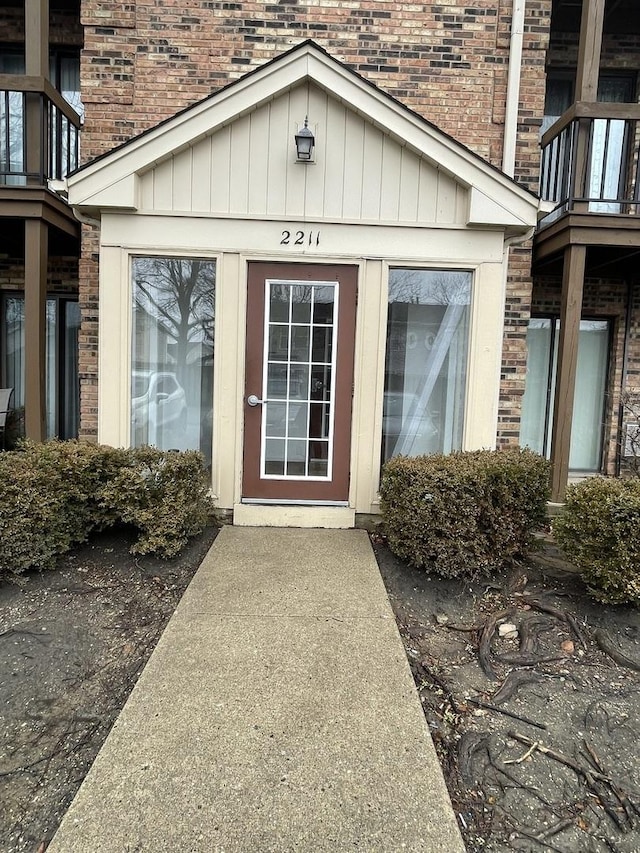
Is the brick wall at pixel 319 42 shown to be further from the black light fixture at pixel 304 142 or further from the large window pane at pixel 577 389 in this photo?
the large window pane at pixel 577 389

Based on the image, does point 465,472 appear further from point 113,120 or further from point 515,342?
point 113,120

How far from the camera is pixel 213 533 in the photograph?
176 inches

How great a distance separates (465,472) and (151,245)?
3216 mm

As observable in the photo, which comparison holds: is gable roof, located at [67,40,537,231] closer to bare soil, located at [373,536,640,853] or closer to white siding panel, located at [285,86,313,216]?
white siding panel, located at [285,86,313,216]

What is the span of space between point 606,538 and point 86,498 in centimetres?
360

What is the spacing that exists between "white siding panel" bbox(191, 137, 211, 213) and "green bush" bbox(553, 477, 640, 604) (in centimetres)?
371

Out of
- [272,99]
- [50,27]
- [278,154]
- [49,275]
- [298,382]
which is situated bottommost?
[298,382]

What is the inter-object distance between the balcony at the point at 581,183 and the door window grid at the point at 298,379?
2285mm

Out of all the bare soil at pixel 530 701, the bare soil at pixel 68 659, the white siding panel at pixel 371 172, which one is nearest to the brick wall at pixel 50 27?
the white siding panel at pixel 371 172

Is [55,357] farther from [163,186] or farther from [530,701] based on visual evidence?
[530,701]

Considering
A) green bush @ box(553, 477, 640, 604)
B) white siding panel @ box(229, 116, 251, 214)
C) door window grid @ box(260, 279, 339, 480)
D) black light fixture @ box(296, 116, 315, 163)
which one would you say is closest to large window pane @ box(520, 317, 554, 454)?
door window grid @ box(260, 279, 339, 480)

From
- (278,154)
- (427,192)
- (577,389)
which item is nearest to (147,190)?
(278,154)

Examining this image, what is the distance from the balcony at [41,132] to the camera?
5.06 m

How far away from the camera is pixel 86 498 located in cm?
390
